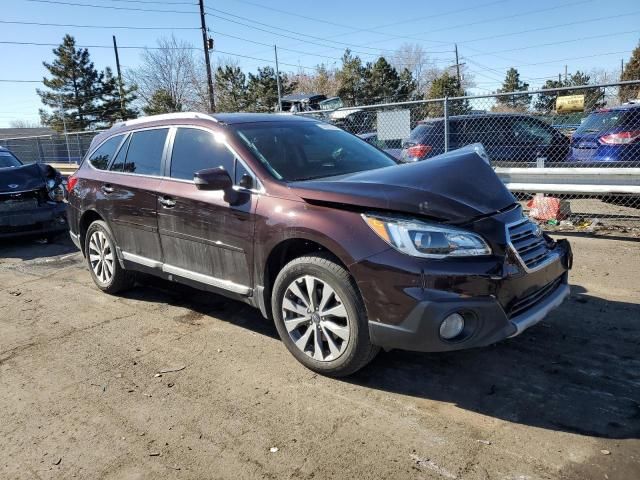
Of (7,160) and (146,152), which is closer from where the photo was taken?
(146,152)

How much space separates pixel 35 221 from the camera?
8094 millimetres

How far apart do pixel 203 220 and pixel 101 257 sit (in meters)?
2.01

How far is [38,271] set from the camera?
6844 millimetres

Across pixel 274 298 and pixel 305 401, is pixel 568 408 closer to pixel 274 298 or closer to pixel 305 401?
pixel 305 401

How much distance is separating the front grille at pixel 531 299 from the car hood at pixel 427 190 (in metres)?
0.56

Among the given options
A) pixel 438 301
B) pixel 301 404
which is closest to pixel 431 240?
pixel 438 301

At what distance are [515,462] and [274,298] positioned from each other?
1.78 metres

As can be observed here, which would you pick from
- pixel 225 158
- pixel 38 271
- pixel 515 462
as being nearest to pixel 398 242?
pixel 515 462

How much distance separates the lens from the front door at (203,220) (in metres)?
3.78

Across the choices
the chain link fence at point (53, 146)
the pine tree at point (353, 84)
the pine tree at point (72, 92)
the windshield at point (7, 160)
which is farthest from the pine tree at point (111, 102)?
the windshield at point (7, 160)

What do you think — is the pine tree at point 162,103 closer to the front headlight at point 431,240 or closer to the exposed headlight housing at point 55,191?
the exposed headlight housing at point 55,191

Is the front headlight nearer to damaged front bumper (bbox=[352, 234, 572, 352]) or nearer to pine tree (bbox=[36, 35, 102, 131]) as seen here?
damaged front bumper (bbox=[352, 234, 572, 352])

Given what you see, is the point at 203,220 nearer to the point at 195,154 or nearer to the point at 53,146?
the point at 195,154

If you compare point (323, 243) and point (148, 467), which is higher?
point (323, 243)
